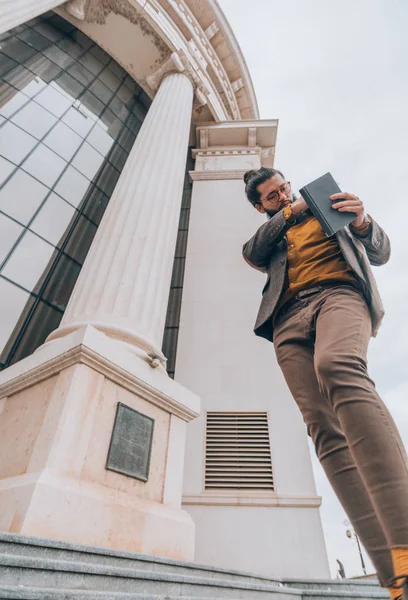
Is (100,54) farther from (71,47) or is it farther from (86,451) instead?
(86,451)

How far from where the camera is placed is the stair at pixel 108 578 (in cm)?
142

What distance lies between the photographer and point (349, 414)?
1.30 m

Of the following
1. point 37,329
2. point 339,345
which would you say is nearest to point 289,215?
point 339,345

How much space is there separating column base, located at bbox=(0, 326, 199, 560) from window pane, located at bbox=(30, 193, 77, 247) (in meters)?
3.99

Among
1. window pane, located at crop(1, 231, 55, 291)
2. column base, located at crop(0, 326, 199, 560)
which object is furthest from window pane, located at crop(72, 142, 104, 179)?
column base, located at crop(0, 326, 199, 560)

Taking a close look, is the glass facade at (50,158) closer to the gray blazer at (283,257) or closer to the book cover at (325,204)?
the gray blazer at (283,257)

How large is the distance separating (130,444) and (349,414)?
2339 mm

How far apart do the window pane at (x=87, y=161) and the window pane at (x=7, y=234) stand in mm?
2668

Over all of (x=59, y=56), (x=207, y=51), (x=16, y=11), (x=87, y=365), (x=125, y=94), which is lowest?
(x=87, y=365)

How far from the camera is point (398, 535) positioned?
1.02m

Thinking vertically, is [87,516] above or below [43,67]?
below

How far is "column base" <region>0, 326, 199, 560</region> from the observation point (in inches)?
94.3

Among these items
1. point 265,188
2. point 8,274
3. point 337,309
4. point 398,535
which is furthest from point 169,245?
point 398,535

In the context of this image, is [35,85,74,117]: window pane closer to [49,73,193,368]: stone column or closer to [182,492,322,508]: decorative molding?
[49,73,193,368]: stone column
